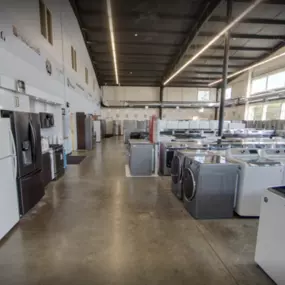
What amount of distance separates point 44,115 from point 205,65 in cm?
1105

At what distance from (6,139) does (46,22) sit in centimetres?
453

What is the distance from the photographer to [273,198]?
1552 mm

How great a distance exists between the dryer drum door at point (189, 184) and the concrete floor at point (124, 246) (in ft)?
1.02

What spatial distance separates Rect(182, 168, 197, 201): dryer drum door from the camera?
270 centimetres

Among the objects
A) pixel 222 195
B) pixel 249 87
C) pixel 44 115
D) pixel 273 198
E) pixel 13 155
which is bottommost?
pixel 222 195

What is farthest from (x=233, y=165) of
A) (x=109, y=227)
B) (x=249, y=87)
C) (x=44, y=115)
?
(x=249, y=87)

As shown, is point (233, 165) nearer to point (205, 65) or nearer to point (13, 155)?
point (13, 155)

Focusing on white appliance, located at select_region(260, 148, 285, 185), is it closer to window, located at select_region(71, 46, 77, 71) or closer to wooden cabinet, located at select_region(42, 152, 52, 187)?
wooden cabinet, located at select_region(42, 152, 52, 187)

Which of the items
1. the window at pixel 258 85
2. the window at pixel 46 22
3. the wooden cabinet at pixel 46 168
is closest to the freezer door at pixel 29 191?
the wooden cabinet at pixel 46 168

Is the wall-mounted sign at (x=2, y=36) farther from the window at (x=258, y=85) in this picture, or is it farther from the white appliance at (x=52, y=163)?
the window at (x=258, y=85)

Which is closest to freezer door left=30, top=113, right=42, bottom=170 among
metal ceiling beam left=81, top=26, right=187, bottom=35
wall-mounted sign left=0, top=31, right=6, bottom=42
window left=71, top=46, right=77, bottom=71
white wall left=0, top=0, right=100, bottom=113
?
white wall left=0, top=0, right=100, bottom=113

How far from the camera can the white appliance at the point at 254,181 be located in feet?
8.24

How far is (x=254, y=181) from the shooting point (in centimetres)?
254

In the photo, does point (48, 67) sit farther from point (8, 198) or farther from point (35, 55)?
point (8, 198)
